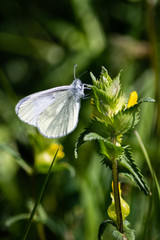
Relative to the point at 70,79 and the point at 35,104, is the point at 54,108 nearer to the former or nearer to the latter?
the point at 35,104

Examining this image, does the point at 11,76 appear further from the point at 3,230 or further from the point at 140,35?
the point at 3,230

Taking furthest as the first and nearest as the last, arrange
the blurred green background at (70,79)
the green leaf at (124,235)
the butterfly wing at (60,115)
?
the blurred green background at (70,79) < the butterfly wing at (60,115) < the green leaf at (124,235)

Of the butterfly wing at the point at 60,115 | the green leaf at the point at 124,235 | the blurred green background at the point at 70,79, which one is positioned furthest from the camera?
the blurred green background at the point at 70,79

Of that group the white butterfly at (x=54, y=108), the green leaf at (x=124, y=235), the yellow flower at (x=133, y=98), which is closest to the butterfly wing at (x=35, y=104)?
the white butterfly at (x=54, y=108)

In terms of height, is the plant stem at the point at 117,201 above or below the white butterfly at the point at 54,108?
below

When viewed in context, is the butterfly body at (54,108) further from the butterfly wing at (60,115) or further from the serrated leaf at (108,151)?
the serrated leaf at (108,151)

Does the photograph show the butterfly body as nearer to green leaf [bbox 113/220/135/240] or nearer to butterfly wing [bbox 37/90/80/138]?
butterfly wing [bbox 37/90/80/138]

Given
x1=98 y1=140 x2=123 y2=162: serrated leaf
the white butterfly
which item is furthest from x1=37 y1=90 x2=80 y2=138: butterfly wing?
x1=98 y1=140 x2=123 y2=162: serrated leaf

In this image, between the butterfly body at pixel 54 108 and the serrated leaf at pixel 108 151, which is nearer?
the serrated leaf at pixel 108 151
